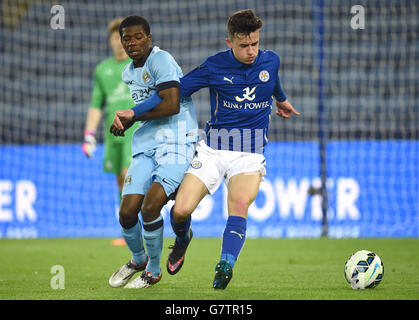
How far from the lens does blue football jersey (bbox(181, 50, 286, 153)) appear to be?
4.69 m

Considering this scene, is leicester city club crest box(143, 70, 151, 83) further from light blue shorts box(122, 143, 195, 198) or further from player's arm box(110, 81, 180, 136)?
light blue shorts box(122, 143, 195, 198)

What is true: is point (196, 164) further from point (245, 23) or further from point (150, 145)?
A: point (245, 23)

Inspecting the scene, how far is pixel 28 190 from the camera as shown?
905cm

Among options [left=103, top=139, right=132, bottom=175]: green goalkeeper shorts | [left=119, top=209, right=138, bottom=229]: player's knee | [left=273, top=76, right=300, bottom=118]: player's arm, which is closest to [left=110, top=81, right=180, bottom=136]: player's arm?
[left=119, top=209, right=138, bottom=229]: player's knee

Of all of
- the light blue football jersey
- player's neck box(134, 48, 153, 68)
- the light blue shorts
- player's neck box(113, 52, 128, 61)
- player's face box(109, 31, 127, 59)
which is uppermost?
player's face box(109, 31, 127, 59)

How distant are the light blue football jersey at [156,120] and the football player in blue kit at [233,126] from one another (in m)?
0.14

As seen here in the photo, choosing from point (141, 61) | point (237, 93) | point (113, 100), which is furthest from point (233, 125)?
point (113, 100)

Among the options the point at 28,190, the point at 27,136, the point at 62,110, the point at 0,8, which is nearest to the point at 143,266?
the point at 28,190

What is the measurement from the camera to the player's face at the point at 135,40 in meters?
4.55

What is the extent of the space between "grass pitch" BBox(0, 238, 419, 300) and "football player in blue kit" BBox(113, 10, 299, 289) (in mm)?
488

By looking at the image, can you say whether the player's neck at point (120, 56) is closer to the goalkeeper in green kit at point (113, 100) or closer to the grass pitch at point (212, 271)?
the goalkeeper in green kit at point (113, 100)

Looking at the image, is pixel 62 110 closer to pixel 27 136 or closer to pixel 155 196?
pixel 27 136

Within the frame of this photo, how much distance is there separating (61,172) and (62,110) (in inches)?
149

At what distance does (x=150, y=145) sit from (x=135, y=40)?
0.67m
